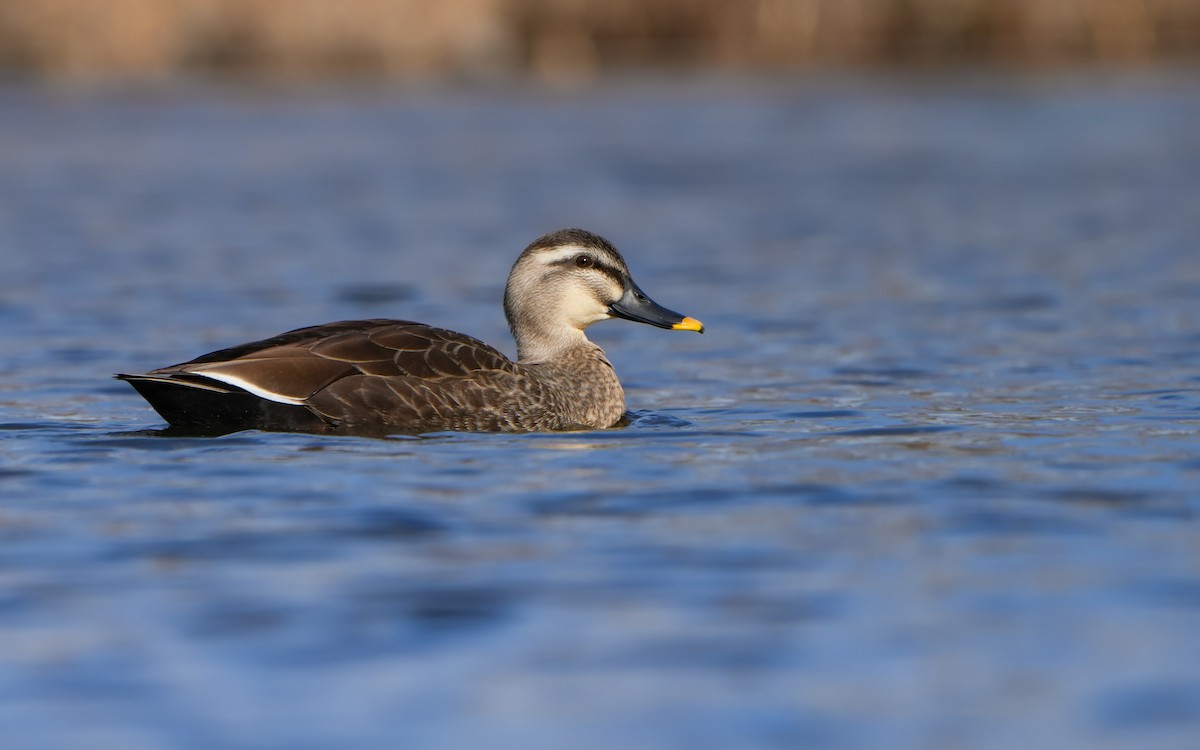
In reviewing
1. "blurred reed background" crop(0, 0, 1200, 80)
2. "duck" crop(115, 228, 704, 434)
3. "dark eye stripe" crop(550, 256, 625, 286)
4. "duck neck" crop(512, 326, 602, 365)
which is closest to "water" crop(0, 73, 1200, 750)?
"duck" crop(115, 228, 704, 434)

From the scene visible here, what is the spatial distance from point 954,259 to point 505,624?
11.7 metres

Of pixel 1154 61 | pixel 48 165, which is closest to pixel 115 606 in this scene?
pixel 48 165

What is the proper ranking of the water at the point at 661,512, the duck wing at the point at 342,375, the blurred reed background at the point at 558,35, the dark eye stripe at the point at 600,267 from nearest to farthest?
the water at the point at 661,512 < the duck wing at the point at 342,375 < the dark eye stripe at the point at 600,267 < the blurred reed background at the point at 558,35

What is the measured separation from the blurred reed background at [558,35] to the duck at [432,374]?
72.1ft

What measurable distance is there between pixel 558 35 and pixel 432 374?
28.0 m

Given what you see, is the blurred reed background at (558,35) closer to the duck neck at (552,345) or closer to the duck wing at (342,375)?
the duck neck at (552,345)

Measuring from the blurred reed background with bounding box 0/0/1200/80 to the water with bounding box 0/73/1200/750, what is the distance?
42.0 ft

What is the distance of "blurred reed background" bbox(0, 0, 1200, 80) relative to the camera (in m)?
31.2

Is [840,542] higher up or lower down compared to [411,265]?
lower down

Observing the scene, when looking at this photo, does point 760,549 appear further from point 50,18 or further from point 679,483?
point 50,18

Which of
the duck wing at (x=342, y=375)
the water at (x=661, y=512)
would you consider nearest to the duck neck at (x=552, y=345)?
the water at (x=661, y=512)

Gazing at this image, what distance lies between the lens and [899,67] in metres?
34.8

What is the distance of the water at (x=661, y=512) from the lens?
513 cm

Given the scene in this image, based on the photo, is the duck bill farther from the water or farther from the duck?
the water
